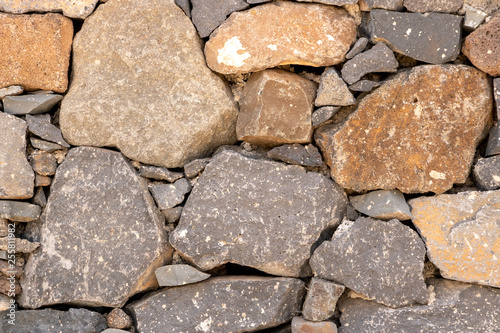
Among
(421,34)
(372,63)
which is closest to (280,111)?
(372,63)

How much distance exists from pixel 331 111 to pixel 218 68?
577 millimetres

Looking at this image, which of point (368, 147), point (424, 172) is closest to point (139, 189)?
point (368, 147)

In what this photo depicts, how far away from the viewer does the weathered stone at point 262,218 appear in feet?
7.09

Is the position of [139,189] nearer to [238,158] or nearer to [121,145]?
[121,145]

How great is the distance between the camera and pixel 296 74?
7.48 feet

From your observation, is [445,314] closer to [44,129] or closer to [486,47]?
[486,47]

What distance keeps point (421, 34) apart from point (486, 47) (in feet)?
0.91

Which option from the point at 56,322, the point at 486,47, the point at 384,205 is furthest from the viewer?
the point at 56,322

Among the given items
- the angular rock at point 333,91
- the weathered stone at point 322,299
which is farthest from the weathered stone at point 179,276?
the angular rock at point 333,91

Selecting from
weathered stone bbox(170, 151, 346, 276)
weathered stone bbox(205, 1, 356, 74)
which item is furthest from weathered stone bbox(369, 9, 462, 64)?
weathered stone bbox(170, 151, 346, 276)

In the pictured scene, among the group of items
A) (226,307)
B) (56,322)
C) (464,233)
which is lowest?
(56,322)

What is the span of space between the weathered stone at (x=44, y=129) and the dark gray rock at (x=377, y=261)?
138 centimetres

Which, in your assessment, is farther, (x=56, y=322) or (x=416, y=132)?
(x=56, y=322)

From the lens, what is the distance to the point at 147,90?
→ 89.4 inches
